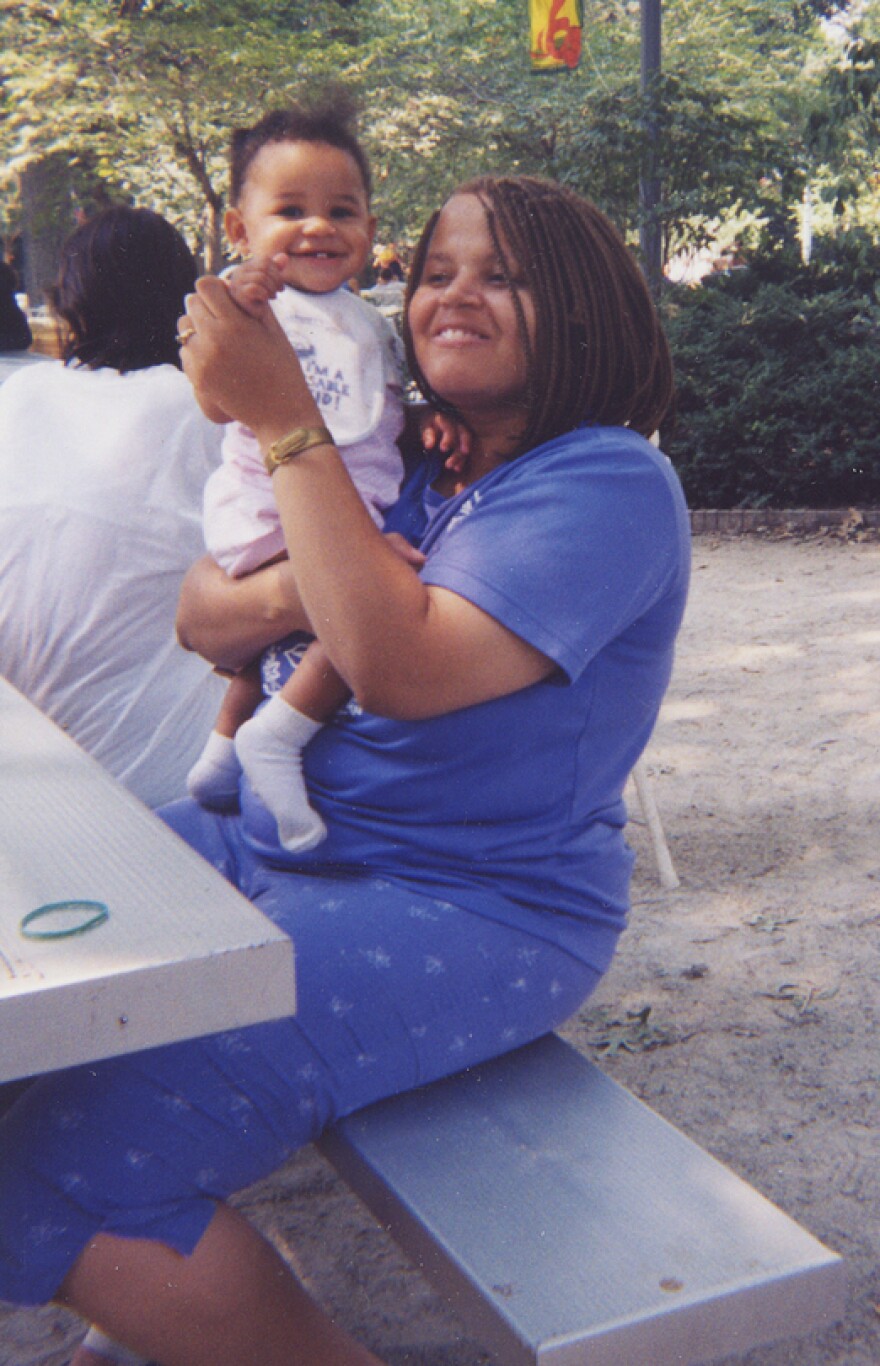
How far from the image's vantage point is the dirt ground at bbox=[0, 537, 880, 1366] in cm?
230

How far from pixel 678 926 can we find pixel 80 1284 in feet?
7.81

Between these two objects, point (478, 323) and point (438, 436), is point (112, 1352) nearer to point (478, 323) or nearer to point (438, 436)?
point (438, 436)

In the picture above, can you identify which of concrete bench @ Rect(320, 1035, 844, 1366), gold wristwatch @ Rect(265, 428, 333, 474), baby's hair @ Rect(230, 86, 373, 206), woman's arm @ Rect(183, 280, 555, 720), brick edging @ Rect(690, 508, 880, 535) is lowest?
brick edging @ Rect(690, 508, 880, 535)

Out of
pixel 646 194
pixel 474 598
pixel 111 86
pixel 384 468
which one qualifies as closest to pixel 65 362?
pixel 384 468

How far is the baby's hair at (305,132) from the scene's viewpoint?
229 centimetres

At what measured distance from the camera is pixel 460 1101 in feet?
5.56

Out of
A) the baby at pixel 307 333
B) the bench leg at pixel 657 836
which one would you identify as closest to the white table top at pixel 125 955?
the baby at pixel 307 333

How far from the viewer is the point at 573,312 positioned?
177 cm

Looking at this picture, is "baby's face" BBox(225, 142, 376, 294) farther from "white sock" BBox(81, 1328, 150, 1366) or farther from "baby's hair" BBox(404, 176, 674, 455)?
"white sock" BBox(81, 1328, 150, 1366)

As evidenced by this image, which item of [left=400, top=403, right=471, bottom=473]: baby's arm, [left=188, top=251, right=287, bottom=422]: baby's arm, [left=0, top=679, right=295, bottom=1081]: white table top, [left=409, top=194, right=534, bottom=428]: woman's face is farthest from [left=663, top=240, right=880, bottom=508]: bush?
[left=0, top=679, right=295, bottom=1081]: white table top

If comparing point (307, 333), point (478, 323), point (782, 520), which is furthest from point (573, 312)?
point (782, 520)

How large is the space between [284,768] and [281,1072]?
39cm

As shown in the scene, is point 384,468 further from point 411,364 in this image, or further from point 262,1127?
point 262,1127

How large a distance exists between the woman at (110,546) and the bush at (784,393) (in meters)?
6.25
